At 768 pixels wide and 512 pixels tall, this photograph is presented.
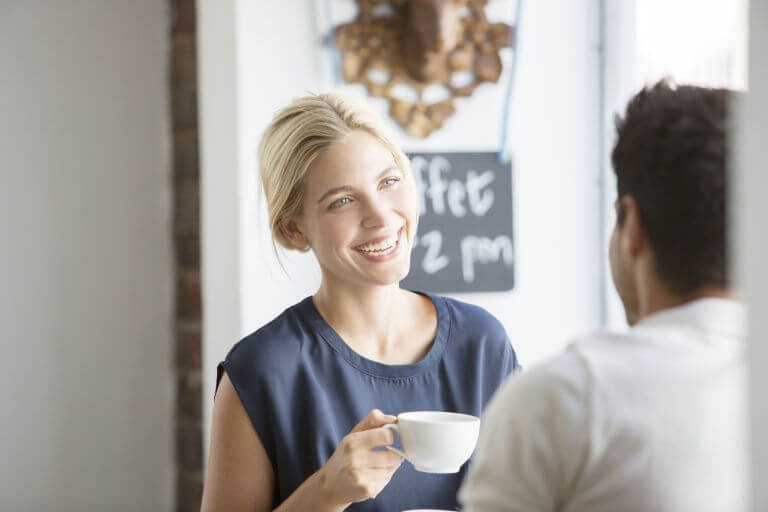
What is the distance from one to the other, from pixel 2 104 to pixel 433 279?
1051 millimetres

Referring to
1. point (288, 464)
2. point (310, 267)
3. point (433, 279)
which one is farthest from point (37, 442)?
point (433, 279)

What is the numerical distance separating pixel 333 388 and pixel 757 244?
0.87 m

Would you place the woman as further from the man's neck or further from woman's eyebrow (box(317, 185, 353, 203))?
the man's neck

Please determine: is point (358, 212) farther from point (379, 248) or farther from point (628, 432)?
point (628, 432)

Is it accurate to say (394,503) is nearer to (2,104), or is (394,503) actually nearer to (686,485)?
(686,485)

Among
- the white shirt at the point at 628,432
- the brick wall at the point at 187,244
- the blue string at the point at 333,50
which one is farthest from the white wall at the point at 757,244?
the brick wall at the point at 187,244

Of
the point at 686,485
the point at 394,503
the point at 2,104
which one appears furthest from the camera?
the point at 2,104

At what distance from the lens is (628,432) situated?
1.71 ft


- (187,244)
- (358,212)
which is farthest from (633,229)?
(187,244)

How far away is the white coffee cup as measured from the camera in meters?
0.85

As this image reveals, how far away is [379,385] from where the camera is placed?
45.2 inches

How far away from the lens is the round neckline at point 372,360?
1151 millimetres

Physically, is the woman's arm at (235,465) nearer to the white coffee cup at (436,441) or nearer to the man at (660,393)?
the white coffee cup at (436,441)

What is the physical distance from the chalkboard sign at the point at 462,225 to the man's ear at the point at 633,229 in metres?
1.10
